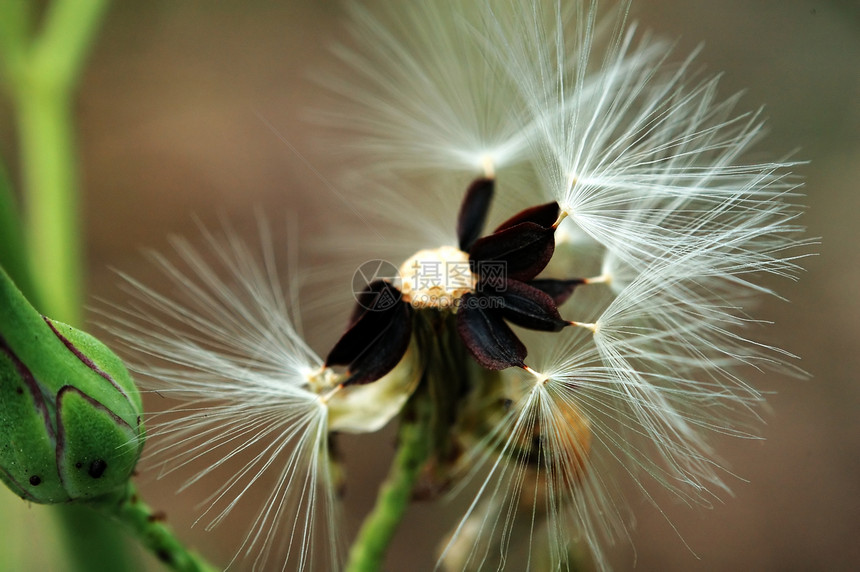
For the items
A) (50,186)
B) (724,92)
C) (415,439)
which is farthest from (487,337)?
(724,92)

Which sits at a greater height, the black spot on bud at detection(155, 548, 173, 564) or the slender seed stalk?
the slender seed stalk

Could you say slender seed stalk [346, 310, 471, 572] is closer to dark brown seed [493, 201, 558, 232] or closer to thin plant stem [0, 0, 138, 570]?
dark brown seed [493, 201, 558, 232]

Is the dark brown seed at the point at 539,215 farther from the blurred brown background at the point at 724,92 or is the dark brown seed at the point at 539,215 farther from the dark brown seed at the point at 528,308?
the blurred brown background at the point at 724,92

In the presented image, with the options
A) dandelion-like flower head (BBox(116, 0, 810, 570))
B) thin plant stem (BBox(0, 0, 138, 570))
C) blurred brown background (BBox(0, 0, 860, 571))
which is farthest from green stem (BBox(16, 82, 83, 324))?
blurred brown background (BBox(0, 0, 860, 571))

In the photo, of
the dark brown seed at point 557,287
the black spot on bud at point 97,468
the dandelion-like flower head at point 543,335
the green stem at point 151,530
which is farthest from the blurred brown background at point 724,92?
the black spot on bud at point 97,468

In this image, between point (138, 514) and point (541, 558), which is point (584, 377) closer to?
point (541, 558)

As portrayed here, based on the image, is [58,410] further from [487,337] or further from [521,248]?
[521,248]

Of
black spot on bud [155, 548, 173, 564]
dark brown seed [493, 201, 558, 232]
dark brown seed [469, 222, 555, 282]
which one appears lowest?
black spot on bud [155, 548, 173, 564]
